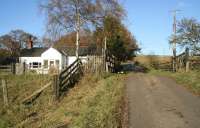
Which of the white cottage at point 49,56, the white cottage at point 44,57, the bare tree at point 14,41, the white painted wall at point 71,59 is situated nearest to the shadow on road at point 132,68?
the white cottage at point 49,56

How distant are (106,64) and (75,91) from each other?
25.9 ft

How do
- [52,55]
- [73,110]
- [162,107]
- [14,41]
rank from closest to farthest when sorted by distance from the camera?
[162,107] < [73,110] < [52,55] < [14,41]

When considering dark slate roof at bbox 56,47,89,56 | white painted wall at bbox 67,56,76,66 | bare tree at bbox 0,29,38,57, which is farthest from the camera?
bare tree at bbox 0,29,38,57

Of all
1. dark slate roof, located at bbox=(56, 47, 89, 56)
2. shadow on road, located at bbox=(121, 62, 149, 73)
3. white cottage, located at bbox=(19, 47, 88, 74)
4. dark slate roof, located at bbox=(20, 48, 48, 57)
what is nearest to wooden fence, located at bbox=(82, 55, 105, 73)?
shadow on road, located at bbox=(121, 62, 149, 73)

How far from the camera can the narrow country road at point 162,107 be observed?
1009cm

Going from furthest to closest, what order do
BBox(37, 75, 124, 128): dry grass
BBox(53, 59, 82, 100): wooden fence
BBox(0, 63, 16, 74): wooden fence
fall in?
1. BBox(0, 63, 16, 74): wooden fence
2. BBox(53, 59, 82, 100): wooden fence
3. BBox(37, 75, 124, 128): dry grass

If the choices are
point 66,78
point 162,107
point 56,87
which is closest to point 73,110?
point 162,107

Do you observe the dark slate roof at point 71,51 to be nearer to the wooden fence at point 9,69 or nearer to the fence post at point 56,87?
the wooden fence at point 9,69

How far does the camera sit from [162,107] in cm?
1230

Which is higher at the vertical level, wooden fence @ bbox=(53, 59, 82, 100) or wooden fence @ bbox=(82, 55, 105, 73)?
wooden fence @ bbox=(82, 55, 105, 73)

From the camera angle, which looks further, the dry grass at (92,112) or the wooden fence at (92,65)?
the wooden fence at (92,65)

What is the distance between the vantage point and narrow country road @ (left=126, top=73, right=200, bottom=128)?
397 inches

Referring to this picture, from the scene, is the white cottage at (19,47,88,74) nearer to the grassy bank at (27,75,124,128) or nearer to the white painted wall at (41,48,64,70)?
the white painted wall at (41,48,64,70)

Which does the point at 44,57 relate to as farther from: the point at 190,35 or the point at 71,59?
the point at 190,35
